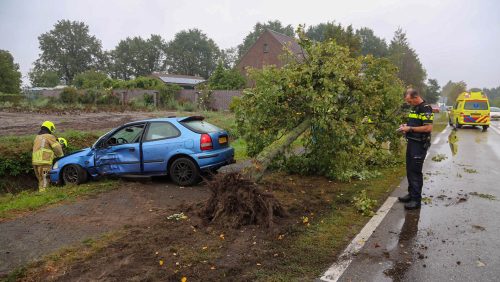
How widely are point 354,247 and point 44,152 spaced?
7.59m

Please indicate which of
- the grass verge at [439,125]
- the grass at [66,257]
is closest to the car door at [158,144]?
the grass at [66,257]

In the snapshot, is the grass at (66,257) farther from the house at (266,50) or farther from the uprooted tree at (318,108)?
the house at (266,50)

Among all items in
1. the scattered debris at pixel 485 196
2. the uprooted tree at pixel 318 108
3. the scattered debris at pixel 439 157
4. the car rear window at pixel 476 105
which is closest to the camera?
the scattered debris at pixel 485 196

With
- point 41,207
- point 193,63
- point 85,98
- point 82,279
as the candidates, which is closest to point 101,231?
point 82,279

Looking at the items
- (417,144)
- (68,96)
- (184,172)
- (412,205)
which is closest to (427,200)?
(412,205)

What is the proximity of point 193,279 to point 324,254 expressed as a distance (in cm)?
152

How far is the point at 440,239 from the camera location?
4.71 metres

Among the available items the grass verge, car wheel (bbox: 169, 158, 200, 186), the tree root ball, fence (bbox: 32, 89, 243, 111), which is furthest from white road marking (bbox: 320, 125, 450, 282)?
fence (bbox: 32, 89, 243, 111)

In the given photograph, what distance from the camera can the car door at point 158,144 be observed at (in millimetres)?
7730

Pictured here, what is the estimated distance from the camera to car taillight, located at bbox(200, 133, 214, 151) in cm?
759

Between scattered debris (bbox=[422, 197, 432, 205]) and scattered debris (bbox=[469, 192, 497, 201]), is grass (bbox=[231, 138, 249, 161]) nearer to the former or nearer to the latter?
scattered debris (bbox=[422, 197, 432, 205])

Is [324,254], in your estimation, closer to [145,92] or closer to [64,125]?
[64,125]

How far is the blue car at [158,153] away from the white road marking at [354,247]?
3.50 metres

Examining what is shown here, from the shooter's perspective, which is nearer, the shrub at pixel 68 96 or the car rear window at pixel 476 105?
the car rear window at pixel 476 105
